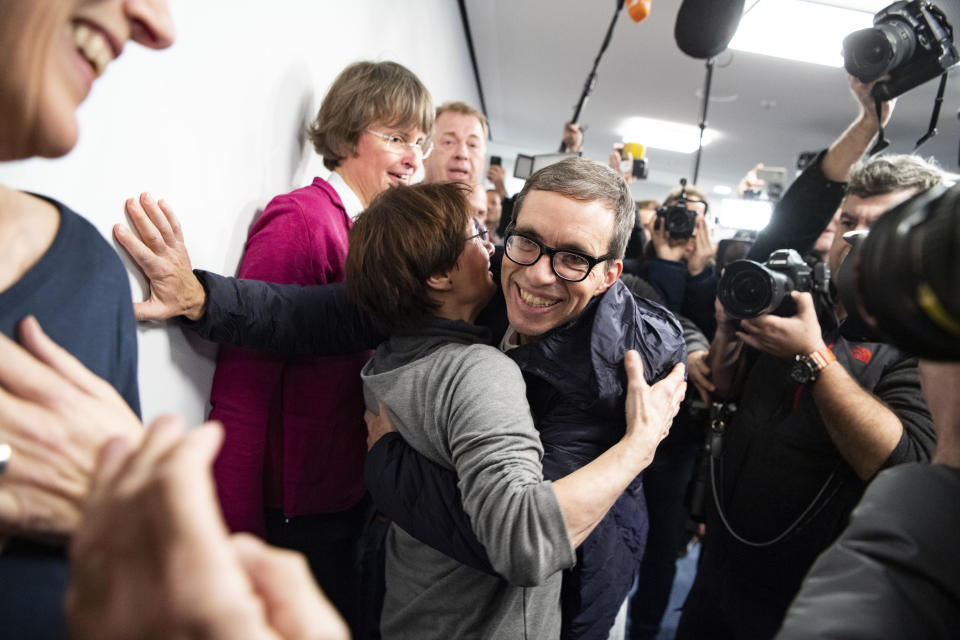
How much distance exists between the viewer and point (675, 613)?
238 centimetres

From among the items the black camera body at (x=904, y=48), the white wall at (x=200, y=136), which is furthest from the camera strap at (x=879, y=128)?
the white wall at (x=200, y=136)

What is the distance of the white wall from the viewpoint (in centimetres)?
71

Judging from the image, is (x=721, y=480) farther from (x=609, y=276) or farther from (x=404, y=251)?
(x=404, y=251)

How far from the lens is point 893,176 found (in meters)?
1.32

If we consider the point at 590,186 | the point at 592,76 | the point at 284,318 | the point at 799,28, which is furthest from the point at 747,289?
the point at 799,28

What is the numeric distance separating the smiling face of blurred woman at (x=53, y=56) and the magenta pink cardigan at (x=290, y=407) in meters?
0.63

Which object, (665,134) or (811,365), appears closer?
(811,365)

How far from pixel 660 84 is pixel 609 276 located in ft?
14.9

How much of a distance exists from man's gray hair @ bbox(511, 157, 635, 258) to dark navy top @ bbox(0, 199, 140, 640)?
0.68 metres

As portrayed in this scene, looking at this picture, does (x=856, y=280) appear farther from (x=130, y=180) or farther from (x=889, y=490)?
(x=130, y=180)

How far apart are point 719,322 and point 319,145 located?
1113 mm

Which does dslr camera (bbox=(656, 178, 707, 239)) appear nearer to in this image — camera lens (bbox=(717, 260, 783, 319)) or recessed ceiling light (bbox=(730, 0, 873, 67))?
camera lens (bbox=(717, 260, 783, 319))

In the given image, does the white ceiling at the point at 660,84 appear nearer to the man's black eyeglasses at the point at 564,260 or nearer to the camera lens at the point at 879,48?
the camera lens at the point at 879,48

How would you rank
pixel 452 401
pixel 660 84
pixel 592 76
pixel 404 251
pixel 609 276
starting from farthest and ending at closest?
pixel 660 84 → pixel 592 76 → pixel 609 276 → pixel 404 251 → pixel 452 401
